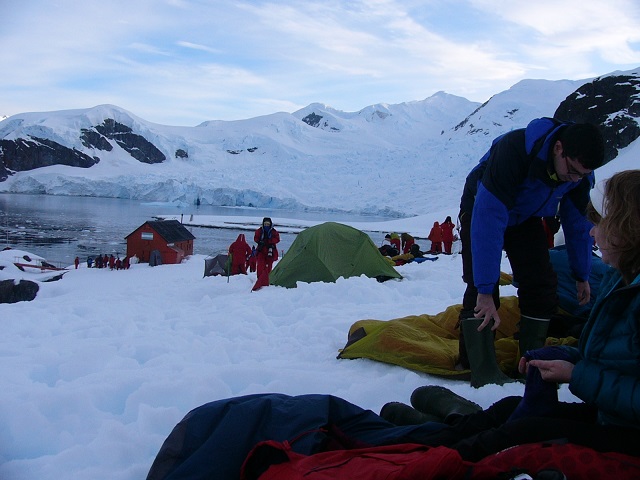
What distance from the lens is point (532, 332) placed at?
97.4 inches

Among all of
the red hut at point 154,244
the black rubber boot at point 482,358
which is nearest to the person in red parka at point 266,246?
the black rubber boot at point 482,358

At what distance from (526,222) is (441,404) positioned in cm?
103

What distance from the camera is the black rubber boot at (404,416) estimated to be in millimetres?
1845

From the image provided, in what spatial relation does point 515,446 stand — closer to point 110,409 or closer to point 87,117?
point 110,409

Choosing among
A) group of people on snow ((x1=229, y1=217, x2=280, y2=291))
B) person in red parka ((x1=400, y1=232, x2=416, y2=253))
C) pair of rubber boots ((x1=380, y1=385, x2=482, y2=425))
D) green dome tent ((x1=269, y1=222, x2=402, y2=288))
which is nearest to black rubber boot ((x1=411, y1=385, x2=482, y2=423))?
pair of rubber boots ((x1=380, y1=385, x2=482, y2=425))

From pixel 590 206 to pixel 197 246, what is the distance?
72.8 feet

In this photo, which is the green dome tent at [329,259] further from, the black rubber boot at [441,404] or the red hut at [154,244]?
the red hut at [154,244]

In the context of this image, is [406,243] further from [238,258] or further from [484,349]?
[484,349]

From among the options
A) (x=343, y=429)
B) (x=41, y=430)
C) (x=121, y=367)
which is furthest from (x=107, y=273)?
(x=343, y=429)

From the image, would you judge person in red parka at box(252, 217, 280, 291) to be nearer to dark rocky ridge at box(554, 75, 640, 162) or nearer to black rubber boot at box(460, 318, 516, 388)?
black rubber boot at box(460, 318, 516, 388)

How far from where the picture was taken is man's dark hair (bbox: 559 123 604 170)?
2.00 metres

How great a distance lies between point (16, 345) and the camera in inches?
139

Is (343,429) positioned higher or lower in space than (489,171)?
lower

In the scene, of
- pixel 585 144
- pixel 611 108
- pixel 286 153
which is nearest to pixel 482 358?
pixel 585 144
